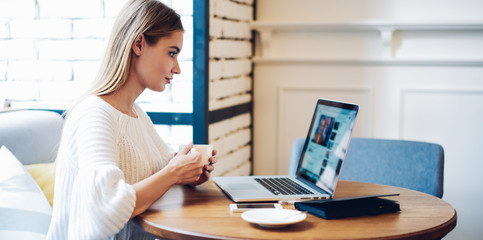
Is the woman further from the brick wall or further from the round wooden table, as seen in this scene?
the brick wall

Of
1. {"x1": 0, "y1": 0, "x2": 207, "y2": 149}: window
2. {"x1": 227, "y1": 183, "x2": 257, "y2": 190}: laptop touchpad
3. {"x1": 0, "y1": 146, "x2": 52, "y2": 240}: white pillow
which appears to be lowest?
{"x1": 0, "y1": 146, "x2": 52, "y2": 240}: white pillow

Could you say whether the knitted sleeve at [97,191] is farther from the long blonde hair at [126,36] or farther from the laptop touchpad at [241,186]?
the laptop touchpad at [241,186]

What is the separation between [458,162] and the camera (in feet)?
9.19

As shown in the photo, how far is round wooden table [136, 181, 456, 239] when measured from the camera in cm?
118

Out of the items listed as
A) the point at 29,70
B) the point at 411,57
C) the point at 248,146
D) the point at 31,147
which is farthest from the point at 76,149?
the point at 411,57

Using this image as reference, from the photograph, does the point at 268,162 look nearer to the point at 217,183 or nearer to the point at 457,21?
the point at 457,21

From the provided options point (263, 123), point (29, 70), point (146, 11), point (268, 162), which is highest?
point (146, 11)

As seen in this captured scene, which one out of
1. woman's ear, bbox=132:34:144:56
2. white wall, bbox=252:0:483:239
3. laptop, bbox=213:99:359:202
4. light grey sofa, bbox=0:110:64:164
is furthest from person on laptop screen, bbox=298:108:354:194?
white wall, bbox=252:0:483:239

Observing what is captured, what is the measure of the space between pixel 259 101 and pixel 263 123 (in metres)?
0.12

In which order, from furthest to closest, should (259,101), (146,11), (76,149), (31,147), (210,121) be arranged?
1. (259,101)
2. (210,121)
3. (31,147)
4. (146,11)
5. (76,149)

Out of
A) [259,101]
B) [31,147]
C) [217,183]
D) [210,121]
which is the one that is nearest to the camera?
[217,183]

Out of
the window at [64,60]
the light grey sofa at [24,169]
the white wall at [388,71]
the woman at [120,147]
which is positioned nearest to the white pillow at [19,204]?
the light grey sofa at [24,169]

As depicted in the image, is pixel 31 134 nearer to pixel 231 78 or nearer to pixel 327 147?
pixel 231 78

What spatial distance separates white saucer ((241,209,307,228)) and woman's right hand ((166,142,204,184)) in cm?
24
